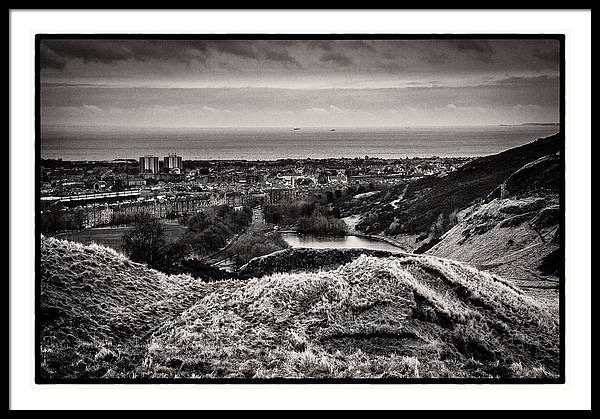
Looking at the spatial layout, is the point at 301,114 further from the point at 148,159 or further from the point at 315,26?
the point at 148,159

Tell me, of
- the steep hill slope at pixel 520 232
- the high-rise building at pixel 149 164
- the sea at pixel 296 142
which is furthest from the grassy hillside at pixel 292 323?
the sea at pixel 296 142

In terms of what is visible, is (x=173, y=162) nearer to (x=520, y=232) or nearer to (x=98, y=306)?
(x=98, y=306)

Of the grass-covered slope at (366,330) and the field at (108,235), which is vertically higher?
the field at (108,235)

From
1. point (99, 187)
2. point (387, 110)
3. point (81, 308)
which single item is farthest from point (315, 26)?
point (81, 308)

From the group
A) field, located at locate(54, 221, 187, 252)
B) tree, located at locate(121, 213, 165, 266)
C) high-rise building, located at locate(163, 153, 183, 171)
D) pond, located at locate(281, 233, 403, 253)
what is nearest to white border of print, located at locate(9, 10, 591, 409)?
field, located at locate(54, 221, 187, 252)

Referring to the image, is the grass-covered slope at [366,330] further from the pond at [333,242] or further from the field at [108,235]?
the field at [108,235]

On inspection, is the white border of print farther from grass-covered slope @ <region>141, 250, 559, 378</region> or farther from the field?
the field

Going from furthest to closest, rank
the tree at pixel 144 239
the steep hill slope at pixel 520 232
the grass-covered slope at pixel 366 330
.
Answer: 1. the tree at pixel 144 239
2. the steep hill slope at pixel 520 232
3. the grass-covered slope at pixel 366 330

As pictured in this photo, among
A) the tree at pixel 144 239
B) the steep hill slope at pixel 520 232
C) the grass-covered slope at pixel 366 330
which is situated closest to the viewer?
the grass-covered slope at pixel 366 330
